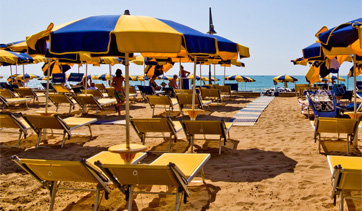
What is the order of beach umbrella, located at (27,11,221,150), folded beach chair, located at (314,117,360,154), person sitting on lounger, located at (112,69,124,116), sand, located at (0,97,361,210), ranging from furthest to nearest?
person sitting on lounger, located at (112,69,124,116)
folded beach chair, located at (314,117,360,154)
sand, located at (0,97,361,210)
beach umbrella, located at (27,11,221,150)

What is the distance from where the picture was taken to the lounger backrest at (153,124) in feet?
19.8

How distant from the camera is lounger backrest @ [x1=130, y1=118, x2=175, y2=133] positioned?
19.8 ft

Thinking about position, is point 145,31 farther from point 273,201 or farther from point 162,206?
point 273,201

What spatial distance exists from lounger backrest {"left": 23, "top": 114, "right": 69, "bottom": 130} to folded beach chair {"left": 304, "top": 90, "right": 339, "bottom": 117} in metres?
5.64

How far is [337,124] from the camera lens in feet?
19.5

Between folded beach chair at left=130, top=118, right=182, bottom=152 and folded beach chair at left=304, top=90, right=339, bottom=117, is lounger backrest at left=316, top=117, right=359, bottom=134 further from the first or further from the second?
folded beach chair at left=304, top=90, right=339, bottom=117

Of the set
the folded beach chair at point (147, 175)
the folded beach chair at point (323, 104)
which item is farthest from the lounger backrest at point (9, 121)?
the folded beach chair at point (323, 104)

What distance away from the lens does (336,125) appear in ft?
19.6

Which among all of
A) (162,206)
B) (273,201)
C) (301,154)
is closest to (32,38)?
(162,206)

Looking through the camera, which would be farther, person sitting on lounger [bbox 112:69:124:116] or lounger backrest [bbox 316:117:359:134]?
person sitting on lounger [bbox 112:69:124:116]

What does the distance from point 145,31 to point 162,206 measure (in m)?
1.79

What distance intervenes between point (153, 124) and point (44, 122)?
1901 mm

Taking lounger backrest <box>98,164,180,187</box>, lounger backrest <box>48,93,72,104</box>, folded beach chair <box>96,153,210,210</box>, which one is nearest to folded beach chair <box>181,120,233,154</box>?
folded beach chair <box>96,153,210,210</box>

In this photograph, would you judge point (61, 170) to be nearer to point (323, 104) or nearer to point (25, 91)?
point (323, 104)
